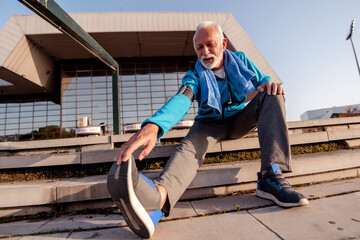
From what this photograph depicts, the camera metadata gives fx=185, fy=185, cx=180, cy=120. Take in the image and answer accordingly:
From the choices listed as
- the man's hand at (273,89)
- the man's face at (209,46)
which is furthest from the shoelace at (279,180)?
the man's face at (209,46)

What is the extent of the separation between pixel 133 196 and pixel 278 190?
106cm

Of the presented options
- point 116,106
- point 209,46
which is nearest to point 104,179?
point 209,46

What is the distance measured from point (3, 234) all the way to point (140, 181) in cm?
123

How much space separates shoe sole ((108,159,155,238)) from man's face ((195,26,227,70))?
1302 millimetres

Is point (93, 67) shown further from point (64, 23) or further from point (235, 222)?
A: point (235, 222)

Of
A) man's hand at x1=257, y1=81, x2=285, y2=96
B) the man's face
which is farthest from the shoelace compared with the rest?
the man's face

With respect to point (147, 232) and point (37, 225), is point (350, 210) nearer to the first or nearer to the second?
point (147, 232)

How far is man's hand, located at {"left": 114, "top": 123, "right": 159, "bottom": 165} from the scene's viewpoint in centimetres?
98

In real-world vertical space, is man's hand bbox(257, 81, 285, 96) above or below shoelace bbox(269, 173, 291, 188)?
above

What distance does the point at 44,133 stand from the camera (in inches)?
469

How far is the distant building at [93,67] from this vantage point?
9.94 meters

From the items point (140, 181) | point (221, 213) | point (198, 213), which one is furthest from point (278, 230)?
point (140, 181)

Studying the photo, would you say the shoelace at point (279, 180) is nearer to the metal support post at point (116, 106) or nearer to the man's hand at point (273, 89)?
the man's hand at point (273, 89)

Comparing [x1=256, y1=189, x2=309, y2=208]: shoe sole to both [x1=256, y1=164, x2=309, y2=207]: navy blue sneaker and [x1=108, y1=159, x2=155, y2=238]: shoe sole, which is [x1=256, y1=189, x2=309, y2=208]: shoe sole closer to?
[x1=256, y1=164, x2=309, y2=207]: navy blue sneaker
